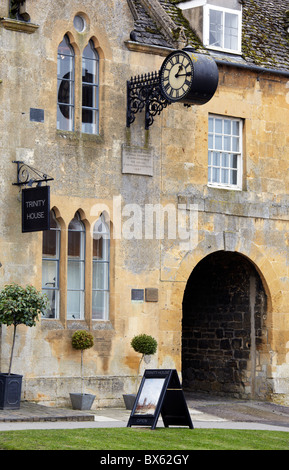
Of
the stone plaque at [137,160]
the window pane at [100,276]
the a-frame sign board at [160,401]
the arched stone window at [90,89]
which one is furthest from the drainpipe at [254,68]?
the a-frame sign board at [160,401]

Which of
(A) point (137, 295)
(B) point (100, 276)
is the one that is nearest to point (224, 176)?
(A) point (137, 295)

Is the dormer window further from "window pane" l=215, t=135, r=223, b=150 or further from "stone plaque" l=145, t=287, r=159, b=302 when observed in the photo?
"stone plaque" l=145, t=287, r=159, b=302

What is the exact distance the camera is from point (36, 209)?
19062mm

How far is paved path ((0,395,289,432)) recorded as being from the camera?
1670cm

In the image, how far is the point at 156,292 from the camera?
2148cm

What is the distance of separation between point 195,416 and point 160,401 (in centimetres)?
479

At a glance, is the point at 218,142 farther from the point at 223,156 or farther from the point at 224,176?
the point at 224,176

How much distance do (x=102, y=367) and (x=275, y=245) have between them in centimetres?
552

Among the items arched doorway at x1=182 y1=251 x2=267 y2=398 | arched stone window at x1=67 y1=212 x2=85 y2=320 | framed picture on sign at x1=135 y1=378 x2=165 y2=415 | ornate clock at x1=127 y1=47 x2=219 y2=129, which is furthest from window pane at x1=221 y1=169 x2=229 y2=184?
framed picture on sign at x1=135 y1=378 x2=165 y2=415

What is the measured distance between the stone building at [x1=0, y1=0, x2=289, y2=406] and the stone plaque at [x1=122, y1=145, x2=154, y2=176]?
0.09 ft

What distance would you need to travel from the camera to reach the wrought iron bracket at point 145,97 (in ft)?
69.2
